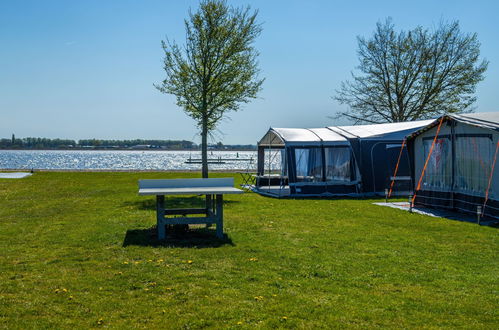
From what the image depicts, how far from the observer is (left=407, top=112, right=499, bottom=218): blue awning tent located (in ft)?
38.7

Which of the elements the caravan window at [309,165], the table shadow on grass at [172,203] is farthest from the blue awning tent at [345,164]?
the table shadow on grass at [172,203]

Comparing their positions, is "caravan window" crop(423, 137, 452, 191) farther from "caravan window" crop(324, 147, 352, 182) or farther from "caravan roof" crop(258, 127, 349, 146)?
"caravan roof" crop(258, 127, 349, 146)

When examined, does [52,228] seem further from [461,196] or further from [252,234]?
[461,196]

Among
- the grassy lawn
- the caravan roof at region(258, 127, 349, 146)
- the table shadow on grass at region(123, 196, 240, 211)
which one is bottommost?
the grassy lawn

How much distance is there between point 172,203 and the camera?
588 inches

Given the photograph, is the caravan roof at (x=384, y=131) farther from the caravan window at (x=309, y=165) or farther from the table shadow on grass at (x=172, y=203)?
the table shadow on grass at (x=172, y=203)

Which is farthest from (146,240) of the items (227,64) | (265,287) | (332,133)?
(332,133)

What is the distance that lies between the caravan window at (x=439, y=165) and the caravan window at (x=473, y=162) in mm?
376

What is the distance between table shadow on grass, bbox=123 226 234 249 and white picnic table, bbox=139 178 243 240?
214 millimetres

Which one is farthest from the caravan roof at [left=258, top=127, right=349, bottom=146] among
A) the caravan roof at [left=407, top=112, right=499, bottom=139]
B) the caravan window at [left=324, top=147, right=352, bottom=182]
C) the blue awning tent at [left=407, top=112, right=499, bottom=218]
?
the caravan roof at [left=407, top=112, right=499, bottom=139]

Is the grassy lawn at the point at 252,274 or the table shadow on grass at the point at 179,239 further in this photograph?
the table shadow on grass at the point at 179,239

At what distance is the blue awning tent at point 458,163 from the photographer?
11.8m

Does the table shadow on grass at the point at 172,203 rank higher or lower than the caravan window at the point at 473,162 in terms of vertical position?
lower

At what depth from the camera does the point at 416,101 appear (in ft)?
105
